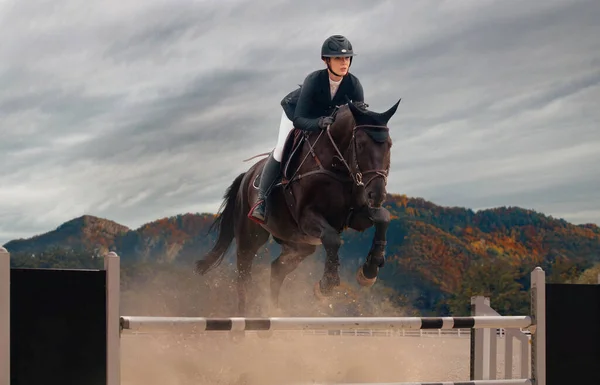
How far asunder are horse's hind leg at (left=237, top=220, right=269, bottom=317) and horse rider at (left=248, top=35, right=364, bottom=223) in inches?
39.6

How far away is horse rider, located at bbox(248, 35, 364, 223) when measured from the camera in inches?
262

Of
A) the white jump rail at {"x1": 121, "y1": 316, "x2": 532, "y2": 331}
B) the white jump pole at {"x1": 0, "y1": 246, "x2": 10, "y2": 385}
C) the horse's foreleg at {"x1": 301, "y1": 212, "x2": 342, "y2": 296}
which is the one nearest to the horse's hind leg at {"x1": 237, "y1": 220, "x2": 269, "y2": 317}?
the horse's foreleg at {"x1": 301, "y1": 212, "x2": 342, "y2": 296}

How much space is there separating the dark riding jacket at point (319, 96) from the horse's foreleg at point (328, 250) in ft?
2.60

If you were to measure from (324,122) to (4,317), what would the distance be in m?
3.32

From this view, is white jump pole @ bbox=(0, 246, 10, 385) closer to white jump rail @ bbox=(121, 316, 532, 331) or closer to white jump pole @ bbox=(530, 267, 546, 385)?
white jump rail @ bbox=(121, 316, 532, 331)

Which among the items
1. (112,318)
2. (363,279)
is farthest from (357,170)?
(112,318)

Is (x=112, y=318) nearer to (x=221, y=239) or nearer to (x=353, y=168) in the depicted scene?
(x=353, y=168)

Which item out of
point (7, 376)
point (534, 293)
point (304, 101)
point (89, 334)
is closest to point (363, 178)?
point (304, 101)

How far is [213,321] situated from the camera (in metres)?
4.33

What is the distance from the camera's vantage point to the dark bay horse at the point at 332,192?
19.9 ft

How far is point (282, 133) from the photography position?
7.30 meters

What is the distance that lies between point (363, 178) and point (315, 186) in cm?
59

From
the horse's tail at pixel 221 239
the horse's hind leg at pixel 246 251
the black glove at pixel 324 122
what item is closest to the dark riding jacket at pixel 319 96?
the black glove at pixel 324 122

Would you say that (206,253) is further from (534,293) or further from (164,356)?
(534,293)
